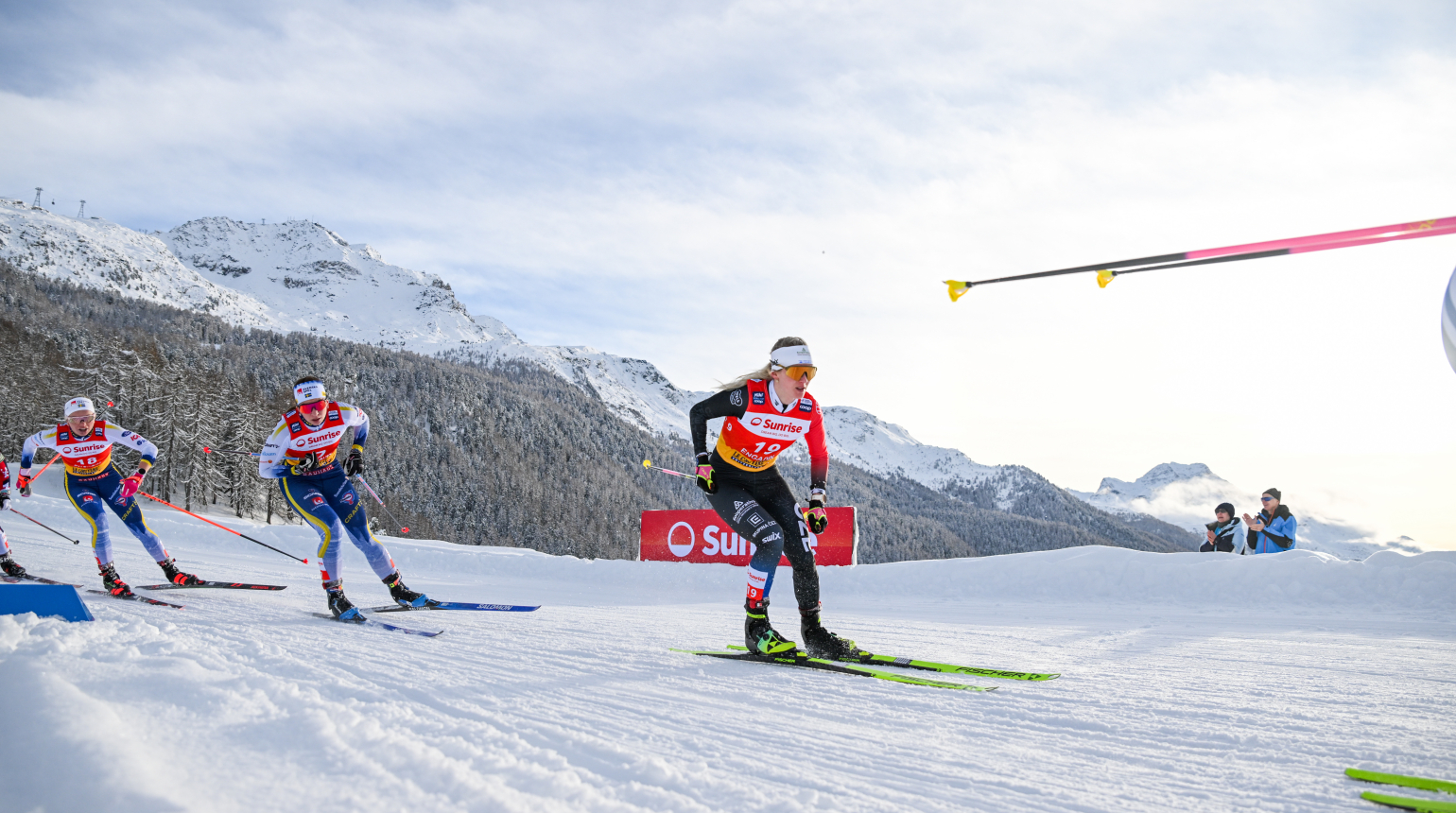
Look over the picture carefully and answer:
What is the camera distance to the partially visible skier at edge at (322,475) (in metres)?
6.22

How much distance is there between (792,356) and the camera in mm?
4734

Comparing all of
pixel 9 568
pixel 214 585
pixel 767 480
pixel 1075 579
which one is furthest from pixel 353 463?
pixel 1075 579

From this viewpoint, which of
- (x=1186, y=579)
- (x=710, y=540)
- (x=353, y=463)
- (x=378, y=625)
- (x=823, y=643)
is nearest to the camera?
(x=823, y=643)

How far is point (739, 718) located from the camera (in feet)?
10.1

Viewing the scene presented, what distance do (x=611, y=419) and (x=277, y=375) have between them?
57083mm

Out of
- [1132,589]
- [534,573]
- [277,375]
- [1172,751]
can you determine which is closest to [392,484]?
[277,375]

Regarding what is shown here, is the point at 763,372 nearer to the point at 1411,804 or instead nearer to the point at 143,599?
the point at 1411,804

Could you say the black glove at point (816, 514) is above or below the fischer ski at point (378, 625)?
above

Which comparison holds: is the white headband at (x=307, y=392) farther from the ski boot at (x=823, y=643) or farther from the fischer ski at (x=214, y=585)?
the ski boot at (x=823, y=643)

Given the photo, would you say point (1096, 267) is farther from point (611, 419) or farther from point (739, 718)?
point (611, 419)

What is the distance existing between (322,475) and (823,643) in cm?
448

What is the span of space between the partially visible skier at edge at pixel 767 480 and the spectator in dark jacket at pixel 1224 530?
838 centimetres

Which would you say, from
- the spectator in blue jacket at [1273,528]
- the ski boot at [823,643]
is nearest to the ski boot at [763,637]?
the ski boot at [823,643]

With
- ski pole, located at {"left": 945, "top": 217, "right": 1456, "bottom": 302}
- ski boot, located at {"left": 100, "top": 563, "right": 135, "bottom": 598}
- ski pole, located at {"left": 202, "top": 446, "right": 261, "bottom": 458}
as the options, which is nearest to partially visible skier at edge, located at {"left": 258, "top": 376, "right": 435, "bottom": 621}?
ski boot, located at {"left": 100, "top": 563, "right": 135, "bottom": 598}
